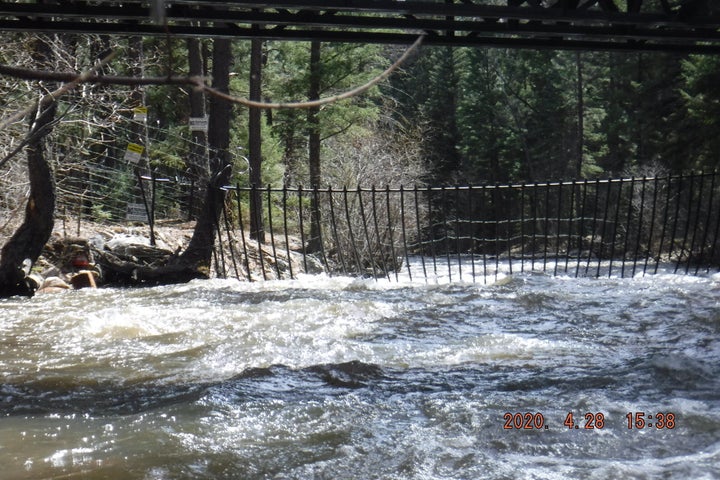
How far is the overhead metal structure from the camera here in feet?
24.1

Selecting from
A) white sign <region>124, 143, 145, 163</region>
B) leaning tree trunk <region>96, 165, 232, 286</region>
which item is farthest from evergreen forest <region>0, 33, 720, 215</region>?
leaning tree trunk <region>96, 165, 232, 286</region>

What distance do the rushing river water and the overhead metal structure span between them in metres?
2.87

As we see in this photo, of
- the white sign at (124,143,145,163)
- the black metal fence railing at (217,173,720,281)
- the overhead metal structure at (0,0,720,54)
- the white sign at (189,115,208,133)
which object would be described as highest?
the overhead metal structure at (0,0,720,54)

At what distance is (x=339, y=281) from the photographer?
1200cm

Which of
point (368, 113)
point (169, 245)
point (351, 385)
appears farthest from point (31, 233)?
point (368, 113)

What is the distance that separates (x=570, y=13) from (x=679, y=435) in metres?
4.74

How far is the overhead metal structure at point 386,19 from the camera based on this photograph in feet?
24.1

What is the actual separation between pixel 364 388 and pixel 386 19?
4.18m

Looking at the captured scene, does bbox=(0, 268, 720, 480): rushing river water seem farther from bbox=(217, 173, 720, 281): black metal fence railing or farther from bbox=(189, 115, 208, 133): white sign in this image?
bbox=(189, 115, 208, 133): white sign

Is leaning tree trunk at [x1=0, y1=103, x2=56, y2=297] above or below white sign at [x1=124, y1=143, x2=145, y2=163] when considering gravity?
below

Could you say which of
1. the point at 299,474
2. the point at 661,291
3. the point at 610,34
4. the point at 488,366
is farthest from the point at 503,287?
the point at 299,474
